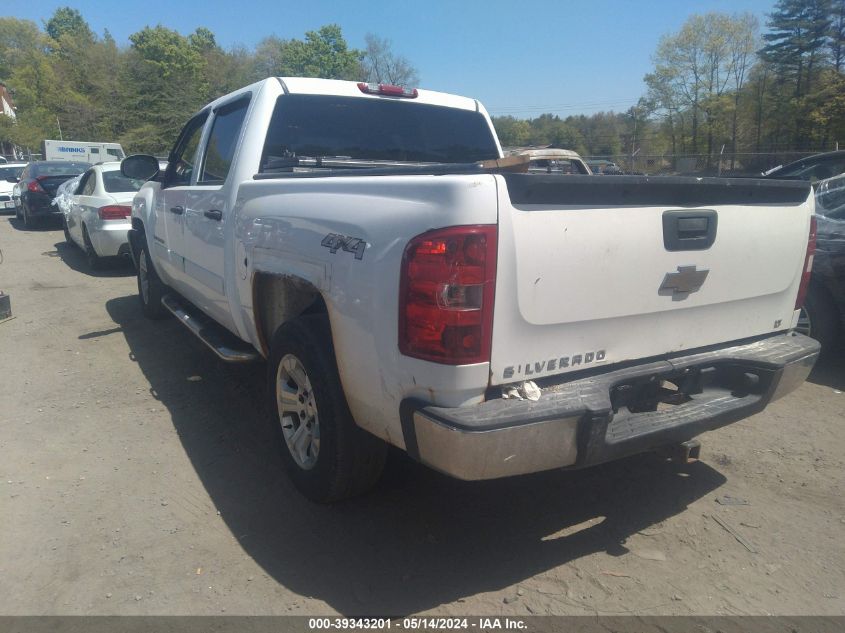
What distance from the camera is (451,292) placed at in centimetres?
231

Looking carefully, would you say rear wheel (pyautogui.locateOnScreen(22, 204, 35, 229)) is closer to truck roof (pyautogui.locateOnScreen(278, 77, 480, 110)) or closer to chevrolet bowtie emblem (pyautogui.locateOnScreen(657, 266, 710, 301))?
truck roof (pyautogui.locateOnScreen(278, 77, 480, 110))

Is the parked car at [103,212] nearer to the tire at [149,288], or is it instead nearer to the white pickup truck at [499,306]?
the tire at [149,288]

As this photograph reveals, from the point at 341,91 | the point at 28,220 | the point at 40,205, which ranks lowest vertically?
the point at 28,220

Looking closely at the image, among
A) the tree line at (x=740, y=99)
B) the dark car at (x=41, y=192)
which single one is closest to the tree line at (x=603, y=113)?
the tree line at (x=740, y=99)

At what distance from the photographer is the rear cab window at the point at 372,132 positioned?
409cm

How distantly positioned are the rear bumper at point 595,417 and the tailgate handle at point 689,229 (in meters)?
0.51

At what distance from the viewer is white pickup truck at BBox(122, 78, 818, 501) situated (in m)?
2.33

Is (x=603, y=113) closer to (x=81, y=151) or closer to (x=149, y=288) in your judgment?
(x=81, y=151)

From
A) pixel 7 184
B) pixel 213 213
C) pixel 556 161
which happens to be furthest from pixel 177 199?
pixel 7 184

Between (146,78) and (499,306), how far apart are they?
6790cm

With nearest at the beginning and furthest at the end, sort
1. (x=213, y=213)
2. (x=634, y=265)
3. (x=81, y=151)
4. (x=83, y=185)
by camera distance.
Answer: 1. (x=634, y=265)
2. (x=213, y=213)
3. (x=83, y=185)
4. (x=81, y=151)

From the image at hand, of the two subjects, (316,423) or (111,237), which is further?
(111,237)

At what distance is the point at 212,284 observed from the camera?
4.46 metres

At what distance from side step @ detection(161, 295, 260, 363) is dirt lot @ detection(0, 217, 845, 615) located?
0.54m
